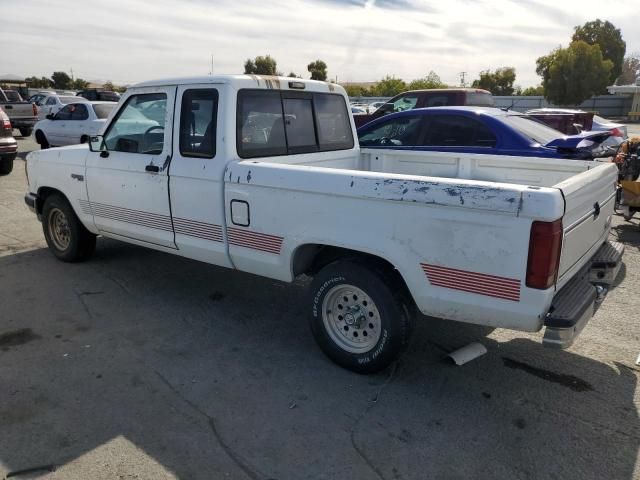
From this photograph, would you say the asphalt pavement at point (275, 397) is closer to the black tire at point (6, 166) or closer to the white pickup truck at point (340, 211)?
the white pickup truck at point (340, 211)

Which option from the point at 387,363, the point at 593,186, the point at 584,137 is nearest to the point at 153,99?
the point at 387,363

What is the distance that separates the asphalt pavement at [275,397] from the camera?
9.12ft

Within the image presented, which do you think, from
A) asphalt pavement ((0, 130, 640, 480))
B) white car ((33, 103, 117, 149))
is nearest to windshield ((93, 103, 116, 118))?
white car ((33, 103, 117, 149))

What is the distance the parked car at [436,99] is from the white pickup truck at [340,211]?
6.99 metres

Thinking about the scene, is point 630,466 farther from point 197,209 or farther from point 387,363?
point 197,209

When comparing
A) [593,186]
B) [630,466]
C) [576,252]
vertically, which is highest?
[593,186]

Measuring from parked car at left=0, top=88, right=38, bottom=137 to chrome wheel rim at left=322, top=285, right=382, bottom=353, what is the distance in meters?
19.2

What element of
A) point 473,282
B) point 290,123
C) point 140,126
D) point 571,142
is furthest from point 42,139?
point 473,282

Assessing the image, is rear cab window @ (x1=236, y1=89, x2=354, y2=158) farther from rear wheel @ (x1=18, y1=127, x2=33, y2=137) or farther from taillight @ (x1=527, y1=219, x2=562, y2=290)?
rear wheel @ (x1=18, y1=127, x2=33, y2=137)

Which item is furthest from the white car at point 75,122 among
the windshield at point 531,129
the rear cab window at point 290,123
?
the windshield at point 531,129

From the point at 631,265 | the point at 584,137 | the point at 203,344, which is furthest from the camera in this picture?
the point at 584,137

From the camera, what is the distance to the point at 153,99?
4.63 meters

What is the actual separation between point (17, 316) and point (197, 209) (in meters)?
1.90

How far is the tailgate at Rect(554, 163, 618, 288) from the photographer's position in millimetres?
2928
